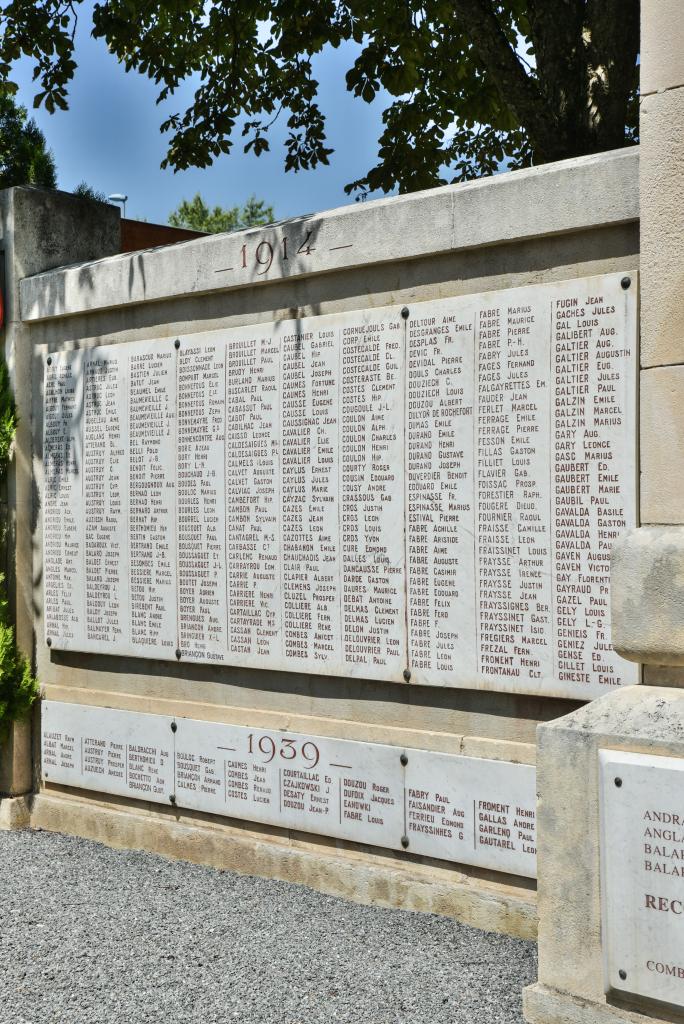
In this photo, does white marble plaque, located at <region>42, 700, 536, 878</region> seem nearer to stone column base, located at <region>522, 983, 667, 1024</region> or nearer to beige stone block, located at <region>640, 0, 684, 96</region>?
stone column base, located at <region>522, 983, 667, 1024</region>

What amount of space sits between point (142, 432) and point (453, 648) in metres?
2.23

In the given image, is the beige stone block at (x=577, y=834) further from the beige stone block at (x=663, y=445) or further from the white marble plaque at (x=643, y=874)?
the beige stone block at (x=663, y=445)

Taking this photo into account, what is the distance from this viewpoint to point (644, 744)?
329 cm

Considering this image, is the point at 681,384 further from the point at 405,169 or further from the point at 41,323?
the point at 405,169

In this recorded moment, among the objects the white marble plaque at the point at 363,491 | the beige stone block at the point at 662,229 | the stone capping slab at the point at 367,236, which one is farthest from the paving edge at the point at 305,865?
the stone capping slab at the point at 367,236

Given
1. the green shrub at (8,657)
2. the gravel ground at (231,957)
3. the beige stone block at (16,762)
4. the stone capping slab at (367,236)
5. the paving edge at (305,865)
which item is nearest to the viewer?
the gravel ground at (231,957)

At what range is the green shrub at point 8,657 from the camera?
6.49 meters

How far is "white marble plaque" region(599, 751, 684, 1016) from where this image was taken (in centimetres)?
321

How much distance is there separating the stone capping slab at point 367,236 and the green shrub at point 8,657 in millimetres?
537

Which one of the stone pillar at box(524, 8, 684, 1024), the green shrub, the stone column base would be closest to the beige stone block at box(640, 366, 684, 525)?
the stone pillar at box(524, 8, 684, 1024)

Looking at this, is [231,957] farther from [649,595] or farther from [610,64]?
[610,64]

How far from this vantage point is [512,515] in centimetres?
466

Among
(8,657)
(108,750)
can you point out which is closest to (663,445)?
(108,750)

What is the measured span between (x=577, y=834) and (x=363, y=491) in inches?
82.8
